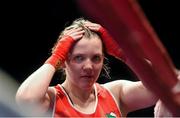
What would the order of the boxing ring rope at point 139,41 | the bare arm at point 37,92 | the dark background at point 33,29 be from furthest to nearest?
the dark background at point 33,29 → the bare arm at point 37,92 → the boxing ring rope at point 139,41

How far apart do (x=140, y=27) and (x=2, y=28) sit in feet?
8.69

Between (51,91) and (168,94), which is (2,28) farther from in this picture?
(168,94)

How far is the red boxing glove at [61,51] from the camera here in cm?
131

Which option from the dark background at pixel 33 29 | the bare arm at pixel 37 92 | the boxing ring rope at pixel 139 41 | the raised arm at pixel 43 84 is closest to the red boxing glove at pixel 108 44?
the raised arm at pixel 43 84

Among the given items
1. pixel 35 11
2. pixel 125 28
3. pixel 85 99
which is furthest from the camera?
pixel 35 11

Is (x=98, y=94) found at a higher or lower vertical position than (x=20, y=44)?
lower

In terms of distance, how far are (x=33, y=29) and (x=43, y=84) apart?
1669 millimetres

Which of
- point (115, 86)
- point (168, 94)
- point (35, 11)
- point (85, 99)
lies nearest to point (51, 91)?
point (85, 99)

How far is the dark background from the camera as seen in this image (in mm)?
2816

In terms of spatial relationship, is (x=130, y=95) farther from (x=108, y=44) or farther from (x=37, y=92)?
(x=37, y=92)

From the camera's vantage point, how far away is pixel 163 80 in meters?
0.34

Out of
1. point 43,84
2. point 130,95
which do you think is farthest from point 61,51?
point 130,95

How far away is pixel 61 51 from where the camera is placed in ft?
4.34

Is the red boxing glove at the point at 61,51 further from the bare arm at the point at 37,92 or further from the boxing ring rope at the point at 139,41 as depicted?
the boxing ring rope at the point at 139,41
